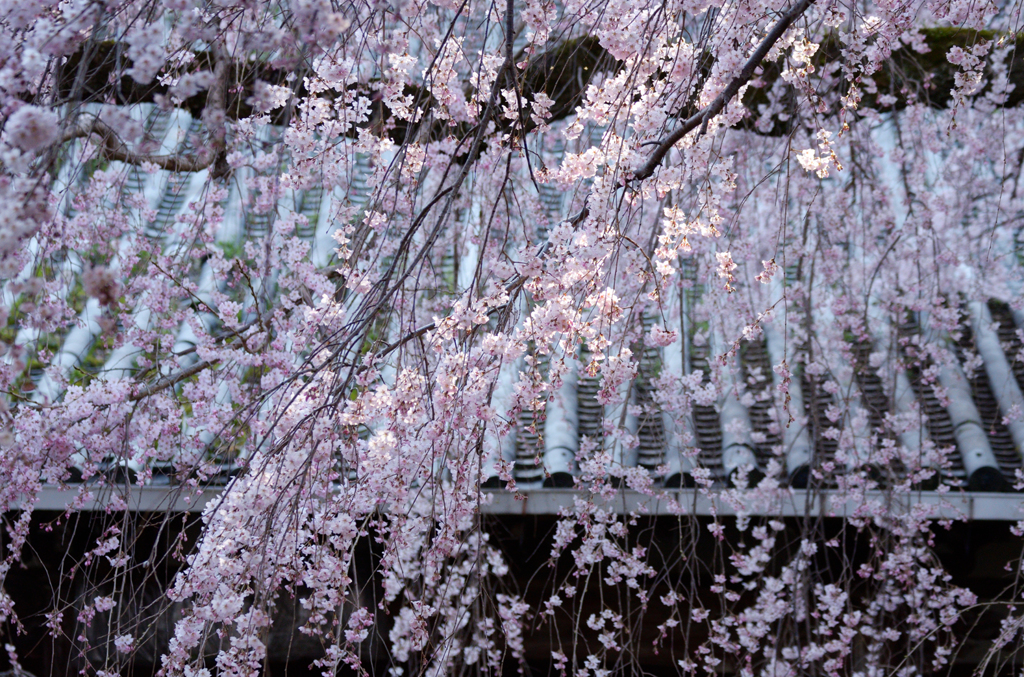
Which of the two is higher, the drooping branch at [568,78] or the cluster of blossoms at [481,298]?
the drooping branch at [568,78]

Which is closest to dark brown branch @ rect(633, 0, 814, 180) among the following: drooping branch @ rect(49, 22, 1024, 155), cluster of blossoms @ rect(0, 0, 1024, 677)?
cluster of blossoms @ rect(0, 0, 1024, 677)

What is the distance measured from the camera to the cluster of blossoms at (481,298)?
5.90 feet

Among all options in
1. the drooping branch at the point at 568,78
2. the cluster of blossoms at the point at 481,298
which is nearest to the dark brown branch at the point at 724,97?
the cluster of blossoms at the point at 481,298

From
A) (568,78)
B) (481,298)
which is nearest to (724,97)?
(481,298)

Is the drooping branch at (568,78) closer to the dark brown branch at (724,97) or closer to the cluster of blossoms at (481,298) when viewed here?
the cluster of blossoms at (481,298)

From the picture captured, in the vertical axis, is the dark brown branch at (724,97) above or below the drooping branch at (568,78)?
below

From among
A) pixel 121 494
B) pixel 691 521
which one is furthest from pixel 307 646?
pixel 691 521

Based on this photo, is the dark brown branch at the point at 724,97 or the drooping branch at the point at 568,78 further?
the drooping branch at the point at 568,78

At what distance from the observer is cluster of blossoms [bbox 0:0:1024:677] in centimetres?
180

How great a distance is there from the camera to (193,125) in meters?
3.90

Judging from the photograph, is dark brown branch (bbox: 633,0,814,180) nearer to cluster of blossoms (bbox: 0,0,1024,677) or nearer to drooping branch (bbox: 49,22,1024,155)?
cluster of blossoms (bbox: 0,0,1024,677)

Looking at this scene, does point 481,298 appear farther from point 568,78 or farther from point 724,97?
point 568,78

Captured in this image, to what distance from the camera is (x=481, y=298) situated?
6.31 ft

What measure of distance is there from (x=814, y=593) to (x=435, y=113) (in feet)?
7.16
